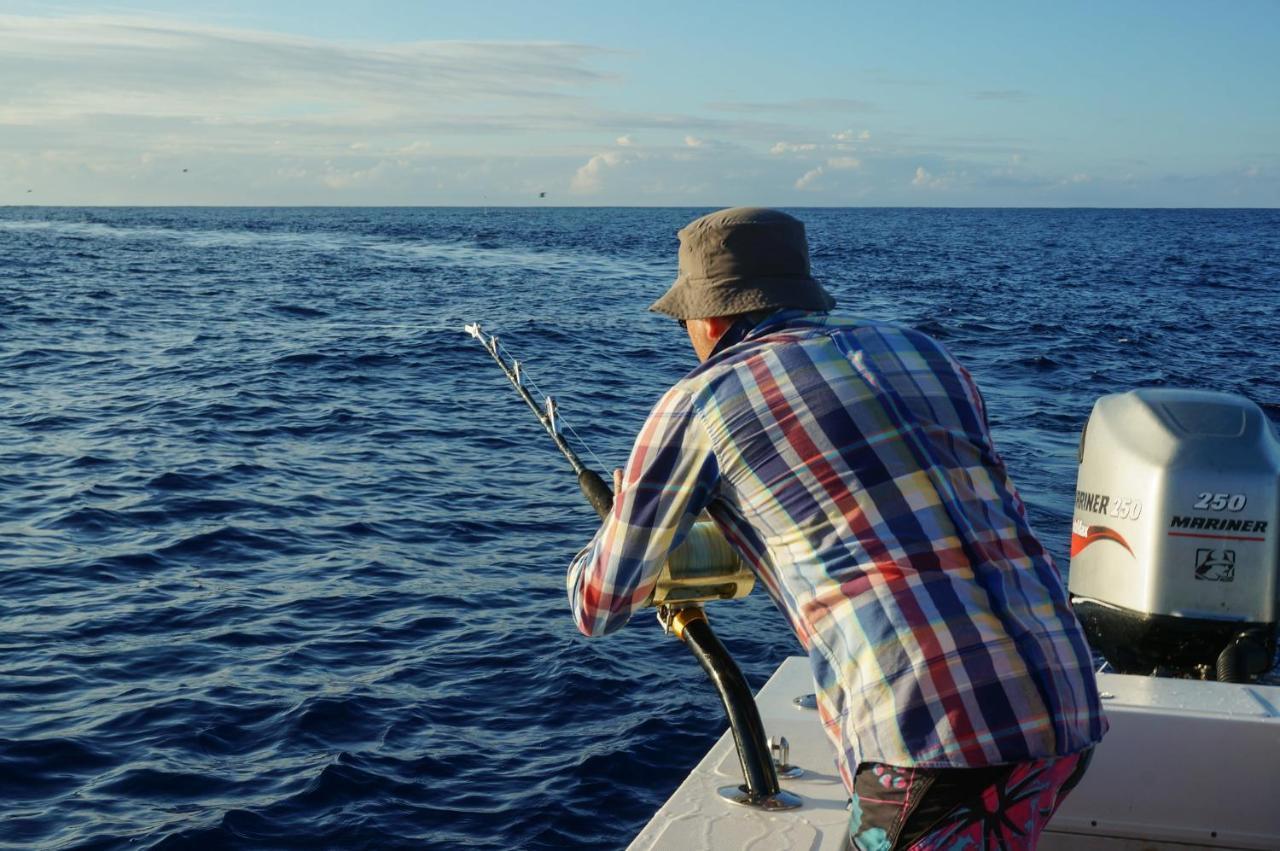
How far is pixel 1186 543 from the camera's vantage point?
161 inches

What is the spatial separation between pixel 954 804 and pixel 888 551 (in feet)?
1.15

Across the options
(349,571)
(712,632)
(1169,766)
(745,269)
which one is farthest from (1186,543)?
(349,571)

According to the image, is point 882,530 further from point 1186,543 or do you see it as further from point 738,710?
point 1186,543

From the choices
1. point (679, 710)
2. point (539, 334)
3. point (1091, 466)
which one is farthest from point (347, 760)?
point (539, 334)

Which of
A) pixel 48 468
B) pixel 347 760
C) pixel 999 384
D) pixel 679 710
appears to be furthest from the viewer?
pixel 999 384

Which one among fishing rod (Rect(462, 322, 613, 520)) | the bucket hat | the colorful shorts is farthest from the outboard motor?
the bucket hat

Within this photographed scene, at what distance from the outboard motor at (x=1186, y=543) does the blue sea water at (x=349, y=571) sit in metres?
2.09

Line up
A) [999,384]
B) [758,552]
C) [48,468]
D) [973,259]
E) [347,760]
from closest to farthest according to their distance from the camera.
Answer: [758,552] < [347,760] < [48,468] < [999,384] < [973,259]

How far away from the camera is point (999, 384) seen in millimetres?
15836

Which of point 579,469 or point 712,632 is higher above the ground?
point 579,469

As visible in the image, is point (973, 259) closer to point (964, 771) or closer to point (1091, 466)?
point (1091, 466)

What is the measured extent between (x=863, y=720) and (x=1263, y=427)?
3097mm

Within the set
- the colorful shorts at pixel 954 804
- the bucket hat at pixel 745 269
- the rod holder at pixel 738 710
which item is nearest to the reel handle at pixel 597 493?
the rod holder at pixel 738 710

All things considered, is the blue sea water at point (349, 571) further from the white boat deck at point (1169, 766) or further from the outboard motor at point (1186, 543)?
the white boat deck at point (1169, 766)
